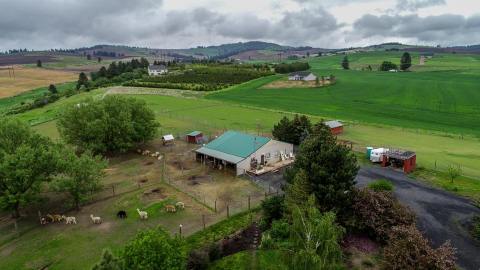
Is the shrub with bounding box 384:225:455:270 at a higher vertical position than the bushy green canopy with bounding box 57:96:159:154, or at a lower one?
lower

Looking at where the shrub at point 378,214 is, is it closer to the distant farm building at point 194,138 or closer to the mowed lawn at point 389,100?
the distant farm building at point 194,138

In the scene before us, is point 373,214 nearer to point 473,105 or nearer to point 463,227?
point 463,227

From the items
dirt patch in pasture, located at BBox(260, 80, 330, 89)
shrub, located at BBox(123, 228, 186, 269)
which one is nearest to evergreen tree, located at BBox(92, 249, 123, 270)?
shrub, located at BBox(123, 228, 186, 269)

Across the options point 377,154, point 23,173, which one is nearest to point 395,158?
point 377,154

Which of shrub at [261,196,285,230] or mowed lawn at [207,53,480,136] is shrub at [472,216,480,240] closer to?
shrub at [261,196,285,230]

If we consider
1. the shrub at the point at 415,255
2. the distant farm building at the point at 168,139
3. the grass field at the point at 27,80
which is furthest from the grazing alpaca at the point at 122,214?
the grass field at the point at 27,80

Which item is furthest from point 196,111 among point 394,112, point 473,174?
point 473,174
